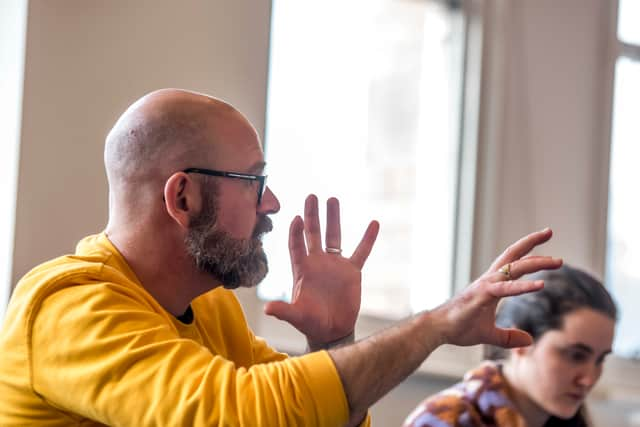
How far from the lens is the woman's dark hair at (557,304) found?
2.98m

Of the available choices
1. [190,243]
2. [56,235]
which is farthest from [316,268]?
[56,235]

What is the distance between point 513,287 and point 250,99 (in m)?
1.79

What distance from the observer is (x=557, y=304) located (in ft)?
9.80

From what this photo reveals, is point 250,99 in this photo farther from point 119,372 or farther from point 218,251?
point 119,372

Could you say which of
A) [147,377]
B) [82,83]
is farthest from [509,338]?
[82,83]

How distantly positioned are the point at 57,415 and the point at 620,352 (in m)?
3.51

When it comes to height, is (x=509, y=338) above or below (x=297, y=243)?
below

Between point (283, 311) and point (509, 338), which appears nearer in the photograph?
point (509, 338)

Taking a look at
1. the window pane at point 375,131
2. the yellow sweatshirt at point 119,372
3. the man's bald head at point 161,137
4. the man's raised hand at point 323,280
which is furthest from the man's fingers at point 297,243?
the window pane at point 375,131

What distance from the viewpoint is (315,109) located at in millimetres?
3844

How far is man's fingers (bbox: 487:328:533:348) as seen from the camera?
176cm

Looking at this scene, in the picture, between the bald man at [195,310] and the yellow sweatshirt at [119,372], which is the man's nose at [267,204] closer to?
the bald man at [195,310]

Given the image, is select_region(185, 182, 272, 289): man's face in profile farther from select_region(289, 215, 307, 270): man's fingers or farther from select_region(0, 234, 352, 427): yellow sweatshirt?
select_region(0, 234, 352, 427): yellow sweatshirt

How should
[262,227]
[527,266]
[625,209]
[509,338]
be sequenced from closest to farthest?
[527,266] → [509,338] → [262,227] → [625,209]
